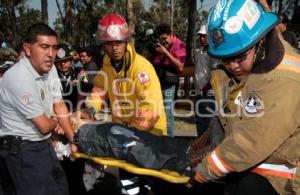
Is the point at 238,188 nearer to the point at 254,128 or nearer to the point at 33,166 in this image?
the point at 254,128

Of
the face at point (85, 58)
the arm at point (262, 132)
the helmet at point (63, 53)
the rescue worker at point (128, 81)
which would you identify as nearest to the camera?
the arm at point (262, 132)

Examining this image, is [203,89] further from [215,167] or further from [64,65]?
[215,167]

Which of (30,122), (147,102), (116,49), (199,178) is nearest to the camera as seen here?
(199,178)

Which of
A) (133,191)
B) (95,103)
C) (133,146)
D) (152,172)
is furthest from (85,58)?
(152,172)

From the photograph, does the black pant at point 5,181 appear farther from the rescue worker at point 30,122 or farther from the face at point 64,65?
the face at point 64,65

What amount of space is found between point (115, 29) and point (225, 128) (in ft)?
4.99

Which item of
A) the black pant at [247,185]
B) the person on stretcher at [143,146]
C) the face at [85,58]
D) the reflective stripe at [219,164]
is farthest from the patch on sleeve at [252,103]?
the face at [85,58]

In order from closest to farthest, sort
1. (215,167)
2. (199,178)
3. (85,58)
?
(215,167)
(199,178)
(85,58)

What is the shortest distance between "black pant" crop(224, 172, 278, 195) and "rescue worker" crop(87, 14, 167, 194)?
1081 millimetres

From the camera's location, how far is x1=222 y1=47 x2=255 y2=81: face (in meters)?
1.97

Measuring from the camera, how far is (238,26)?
1925mm

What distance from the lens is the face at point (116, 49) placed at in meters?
3.41

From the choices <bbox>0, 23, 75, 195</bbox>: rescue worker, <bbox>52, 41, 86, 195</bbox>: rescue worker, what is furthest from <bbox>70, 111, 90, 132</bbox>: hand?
<bbox>52, 41, 86, 195</bbox>: rescue worker

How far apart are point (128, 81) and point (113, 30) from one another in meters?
0.46
